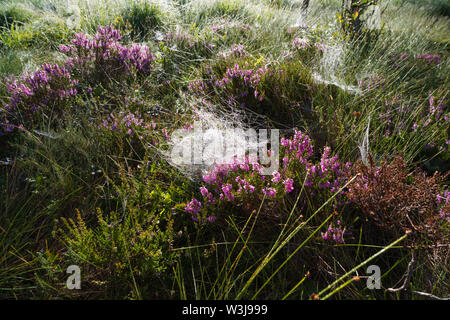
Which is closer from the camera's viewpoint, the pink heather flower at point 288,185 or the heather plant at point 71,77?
the pink heather flower at point 288,185

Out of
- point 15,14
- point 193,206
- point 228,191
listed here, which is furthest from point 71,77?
point 15,14

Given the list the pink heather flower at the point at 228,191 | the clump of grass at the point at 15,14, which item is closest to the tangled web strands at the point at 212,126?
the pink heather flower at the point at 228,191

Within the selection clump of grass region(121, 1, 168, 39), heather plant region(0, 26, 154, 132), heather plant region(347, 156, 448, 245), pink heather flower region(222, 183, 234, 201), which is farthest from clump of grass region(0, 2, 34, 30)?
heather plant region(347, 156, 448, 245)

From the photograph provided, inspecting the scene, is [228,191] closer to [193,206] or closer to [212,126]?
[193,206]

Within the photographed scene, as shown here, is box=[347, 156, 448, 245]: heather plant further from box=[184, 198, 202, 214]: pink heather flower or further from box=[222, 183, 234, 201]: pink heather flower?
box=[184, 198, 202, 214]: pink heather flower

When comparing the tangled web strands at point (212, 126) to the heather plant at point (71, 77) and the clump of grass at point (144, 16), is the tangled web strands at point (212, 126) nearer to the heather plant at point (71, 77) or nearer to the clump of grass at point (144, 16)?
the heather plant at point (71, 77)

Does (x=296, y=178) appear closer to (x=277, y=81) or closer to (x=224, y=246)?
(x=224, y=246)

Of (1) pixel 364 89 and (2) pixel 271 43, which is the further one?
(2) pixel 271 43

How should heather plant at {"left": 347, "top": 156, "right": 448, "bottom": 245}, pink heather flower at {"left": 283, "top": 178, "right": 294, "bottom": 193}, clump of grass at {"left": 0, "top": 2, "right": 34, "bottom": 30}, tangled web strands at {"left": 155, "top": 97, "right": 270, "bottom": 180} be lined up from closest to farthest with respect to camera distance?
heather plant at {"left": 347, "top": 156, "right": 448, "bottom": 245} < pink heather flower at {"left": 283, "top": 178, "right": 294, "bottom": 193} < tangled web strands at {"left": 155, "top": 97, "right": 270, "bottom": 180} < clump of grass at {"left": 0, "top": 2, "right": 34, "bottom": 30}

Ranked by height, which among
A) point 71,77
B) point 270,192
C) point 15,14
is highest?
point 15,14

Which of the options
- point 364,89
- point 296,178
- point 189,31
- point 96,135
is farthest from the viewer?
point 189,31
